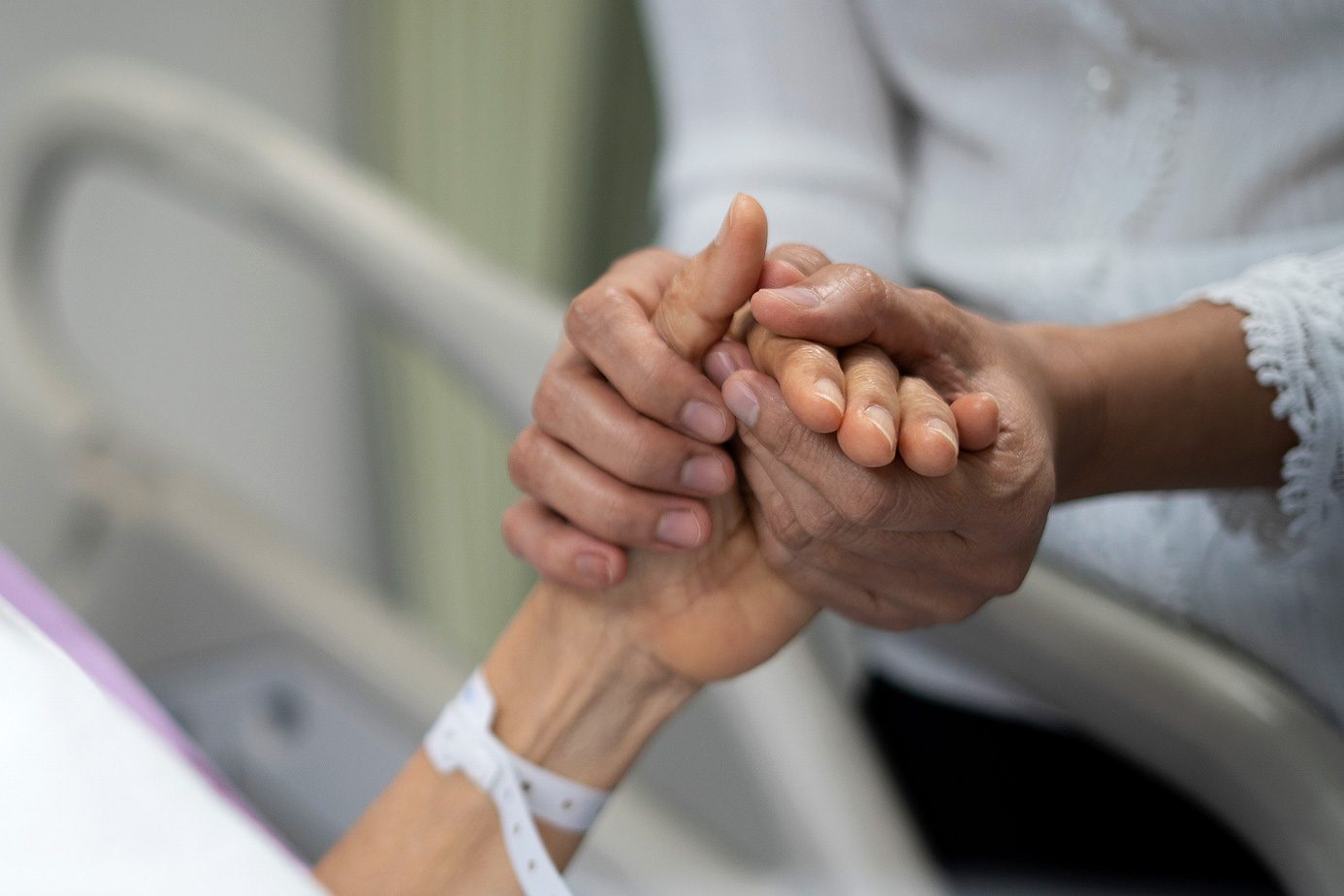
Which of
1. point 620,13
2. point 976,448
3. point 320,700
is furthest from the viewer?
point 620,13

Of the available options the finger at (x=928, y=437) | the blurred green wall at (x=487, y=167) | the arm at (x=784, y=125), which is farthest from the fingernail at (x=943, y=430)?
the blurred green wall at (x=487, y=167)

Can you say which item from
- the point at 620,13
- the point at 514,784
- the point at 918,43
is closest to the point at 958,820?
the point at 514,784

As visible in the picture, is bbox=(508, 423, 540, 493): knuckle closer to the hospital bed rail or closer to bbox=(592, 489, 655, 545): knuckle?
bbox=(592, 489, 655, 545): knuckle

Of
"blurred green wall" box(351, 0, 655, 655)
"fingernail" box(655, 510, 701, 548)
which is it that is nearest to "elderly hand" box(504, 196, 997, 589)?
"fingernail" box(655, 510, 701, 548)

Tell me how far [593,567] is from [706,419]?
0.29ft

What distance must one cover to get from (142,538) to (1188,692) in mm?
828

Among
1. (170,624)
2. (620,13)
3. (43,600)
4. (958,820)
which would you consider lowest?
(170,624)

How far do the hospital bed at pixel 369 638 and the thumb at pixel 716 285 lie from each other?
204 mm

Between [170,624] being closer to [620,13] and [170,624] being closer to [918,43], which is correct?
[918,43]

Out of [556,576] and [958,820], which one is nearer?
[556,576]

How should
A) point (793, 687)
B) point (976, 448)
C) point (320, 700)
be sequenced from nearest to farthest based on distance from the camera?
point (976, 448)
point (793, 687)
point (320, 700)

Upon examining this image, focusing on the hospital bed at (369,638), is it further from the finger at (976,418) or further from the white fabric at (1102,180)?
the finger at (976,418)

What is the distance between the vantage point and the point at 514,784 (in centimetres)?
49

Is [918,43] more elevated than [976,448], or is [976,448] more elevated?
[918,43]
